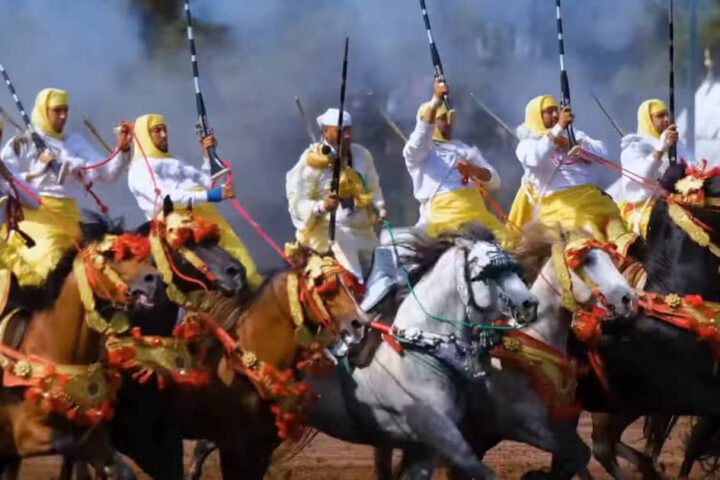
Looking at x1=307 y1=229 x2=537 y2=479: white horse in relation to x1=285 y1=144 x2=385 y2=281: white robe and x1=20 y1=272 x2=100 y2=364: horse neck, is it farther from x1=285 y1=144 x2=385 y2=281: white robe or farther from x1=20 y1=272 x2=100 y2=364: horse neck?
x1=20 y1=272 x2=100 y2=364: horse neck

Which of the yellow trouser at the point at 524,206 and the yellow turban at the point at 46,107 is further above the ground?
the yellow turban at the point at 46,107

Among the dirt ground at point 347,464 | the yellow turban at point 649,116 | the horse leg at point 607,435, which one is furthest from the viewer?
the dirt ground at point 347,464

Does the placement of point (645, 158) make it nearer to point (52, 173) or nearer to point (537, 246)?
point (537, 246)

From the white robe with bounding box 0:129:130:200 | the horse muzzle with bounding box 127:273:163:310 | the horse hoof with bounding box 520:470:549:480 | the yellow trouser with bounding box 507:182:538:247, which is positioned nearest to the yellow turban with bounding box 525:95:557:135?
the yellow trouser with bounding box 507:182:538:247

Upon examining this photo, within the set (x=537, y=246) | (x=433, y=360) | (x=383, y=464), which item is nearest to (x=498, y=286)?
(x=433, y=360)

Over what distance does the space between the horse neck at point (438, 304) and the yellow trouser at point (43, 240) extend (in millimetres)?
1804

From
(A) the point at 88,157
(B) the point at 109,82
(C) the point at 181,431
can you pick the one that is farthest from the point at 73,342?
(B) the point at 109,82

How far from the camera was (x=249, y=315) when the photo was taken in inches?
380

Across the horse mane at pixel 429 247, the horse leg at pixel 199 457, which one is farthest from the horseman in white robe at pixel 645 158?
the horse leg at pixel 199 457

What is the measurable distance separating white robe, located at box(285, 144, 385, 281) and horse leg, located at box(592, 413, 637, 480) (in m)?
1.88

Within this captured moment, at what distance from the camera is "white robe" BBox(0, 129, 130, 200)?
10242mm

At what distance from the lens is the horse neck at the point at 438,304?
9570mm

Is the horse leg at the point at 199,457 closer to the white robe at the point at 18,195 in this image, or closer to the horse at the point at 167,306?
the horse at the point at 167,306

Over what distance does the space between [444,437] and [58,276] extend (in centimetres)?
212
